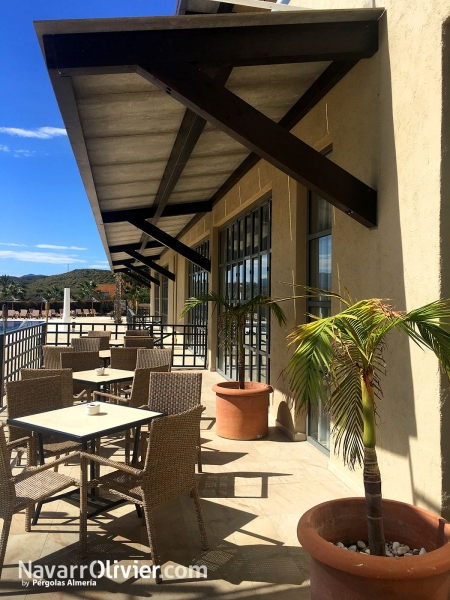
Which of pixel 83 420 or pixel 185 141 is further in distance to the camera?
pixel 185 141

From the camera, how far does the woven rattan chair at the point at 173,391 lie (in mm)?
4074

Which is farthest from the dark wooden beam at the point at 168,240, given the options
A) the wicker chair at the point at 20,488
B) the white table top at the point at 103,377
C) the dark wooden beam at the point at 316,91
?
the wicker chair at the point at 20,488

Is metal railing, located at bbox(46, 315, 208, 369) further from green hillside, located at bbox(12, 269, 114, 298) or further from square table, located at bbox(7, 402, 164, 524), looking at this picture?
green hillside, located at bbox(12, 269, 114, 298)

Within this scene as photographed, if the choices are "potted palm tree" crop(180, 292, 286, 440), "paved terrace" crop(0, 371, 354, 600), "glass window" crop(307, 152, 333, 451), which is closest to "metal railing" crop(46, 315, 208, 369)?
"potted palm tree" crop(180, 292, 286, 440)

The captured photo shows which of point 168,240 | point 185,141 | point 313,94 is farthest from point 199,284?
point 313,94

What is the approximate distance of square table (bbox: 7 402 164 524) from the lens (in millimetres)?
3014

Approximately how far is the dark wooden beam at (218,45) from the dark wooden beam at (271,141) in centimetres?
15

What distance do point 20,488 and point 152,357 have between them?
3.09 meters

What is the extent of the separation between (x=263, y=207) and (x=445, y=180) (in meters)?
4.19

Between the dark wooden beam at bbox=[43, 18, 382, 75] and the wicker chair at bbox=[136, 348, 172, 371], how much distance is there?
11.3 ft

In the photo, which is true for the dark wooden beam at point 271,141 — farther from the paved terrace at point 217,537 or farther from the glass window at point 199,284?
the glass window at point 199,284

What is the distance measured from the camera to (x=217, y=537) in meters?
3.12

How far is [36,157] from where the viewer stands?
411 feet

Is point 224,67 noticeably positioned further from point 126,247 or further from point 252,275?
point 126,247
